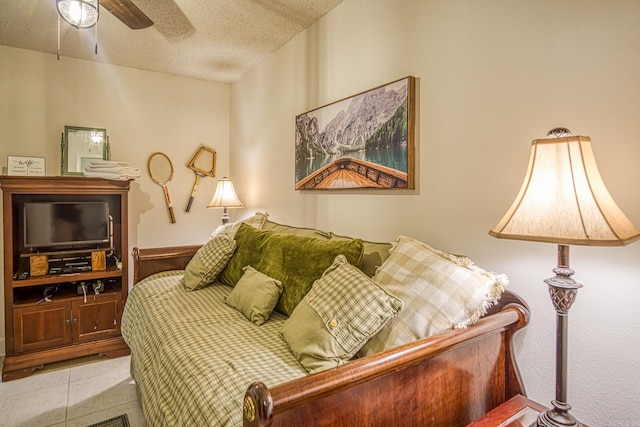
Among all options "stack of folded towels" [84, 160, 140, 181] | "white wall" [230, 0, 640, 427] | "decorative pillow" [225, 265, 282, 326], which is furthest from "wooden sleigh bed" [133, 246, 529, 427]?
"stack of folded towels" [84, 160, 140, 181]

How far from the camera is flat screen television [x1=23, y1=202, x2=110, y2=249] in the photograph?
268 centimetres

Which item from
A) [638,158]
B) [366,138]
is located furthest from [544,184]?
[366,138]

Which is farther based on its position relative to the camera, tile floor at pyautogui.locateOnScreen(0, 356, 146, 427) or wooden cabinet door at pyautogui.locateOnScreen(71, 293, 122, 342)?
wooden cabinet door at pyautogui.locateOnScreen(71, 293, 122, 342)

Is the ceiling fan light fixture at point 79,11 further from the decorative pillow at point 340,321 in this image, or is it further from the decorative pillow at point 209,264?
the decorative pillow at point 340,321

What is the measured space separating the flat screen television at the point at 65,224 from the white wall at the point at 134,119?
0.44m

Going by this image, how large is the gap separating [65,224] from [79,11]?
180cm

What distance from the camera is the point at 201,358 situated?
1318 millimetres

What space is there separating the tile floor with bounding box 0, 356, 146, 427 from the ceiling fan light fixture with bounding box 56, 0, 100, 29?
83.0 inches

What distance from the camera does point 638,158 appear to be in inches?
40.4

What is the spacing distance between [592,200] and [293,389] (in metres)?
0.85

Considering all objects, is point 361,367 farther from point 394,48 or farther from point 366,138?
point 394,48

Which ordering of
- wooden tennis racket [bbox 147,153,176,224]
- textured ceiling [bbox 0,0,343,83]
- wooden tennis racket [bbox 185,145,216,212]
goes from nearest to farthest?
textured ceiling [bbox 0,0,343,83]
wooden tennis racket [bbox 147,153,176,224]
wooden tennis racket [bbox 185,145,216,212]

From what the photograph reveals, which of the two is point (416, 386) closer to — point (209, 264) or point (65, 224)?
point (209, 264)

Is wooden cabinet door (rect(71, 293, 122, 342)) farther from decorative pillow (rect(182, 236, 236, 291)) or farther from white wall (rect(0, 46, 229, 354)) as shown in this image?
decorative pillow (rect(182, 236, 236, 291))
